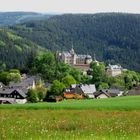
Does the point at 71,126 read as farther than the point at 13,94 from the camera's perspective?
No

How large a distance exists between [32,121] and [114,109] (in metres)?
9.87

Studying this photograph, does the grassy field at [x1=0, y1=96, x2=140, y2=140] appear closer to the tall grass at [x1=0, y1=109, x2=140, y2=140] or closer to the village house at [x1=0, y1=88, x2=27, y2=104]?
the tall grass at [x1=0, y1=109, x2=140, y2=140]

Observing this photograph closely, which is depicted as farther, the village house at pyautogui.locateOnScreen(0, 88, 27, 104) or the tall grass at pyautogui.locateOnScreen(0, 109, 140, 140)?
the village house at pyautogui.locateOnScreen(0, 88, 27, 104)

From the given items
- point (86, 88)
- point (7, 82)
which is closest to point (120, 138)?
point (86, 88)

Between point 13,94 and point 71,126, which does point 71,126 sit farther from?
point 13,94

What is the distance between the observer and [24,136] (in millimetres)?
20016

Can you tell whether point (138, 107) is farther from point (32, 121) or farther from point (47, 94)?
point (47, 94)

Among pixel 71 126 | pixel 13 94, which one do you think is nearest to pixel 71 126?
pixel 71 126

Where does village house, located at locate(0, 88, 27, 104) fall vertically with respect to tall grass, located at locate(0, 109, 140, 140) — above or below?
below

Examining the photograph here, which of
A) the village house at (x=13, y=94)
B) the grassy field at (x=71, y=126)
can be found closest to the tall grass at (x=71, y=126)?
the grassy field at (x=71, y=126)

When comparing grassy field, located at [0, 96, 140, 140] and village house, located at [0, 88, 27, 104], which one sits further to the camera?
village house, located at [0, 88, 27, 104]

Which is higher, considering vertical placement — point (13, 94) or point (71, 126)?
point (71, 126)

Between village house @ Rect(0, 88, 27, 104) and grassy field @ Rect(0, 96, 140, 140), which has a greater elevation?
grassy field @ Rect(0, 96, 140, 140)

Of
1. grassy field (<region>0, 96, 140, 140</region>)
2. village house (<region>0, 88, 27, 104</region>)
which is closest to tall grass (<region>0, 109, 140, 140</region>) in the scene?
grassy field (<region>0, 96, 140, 140</region>)
